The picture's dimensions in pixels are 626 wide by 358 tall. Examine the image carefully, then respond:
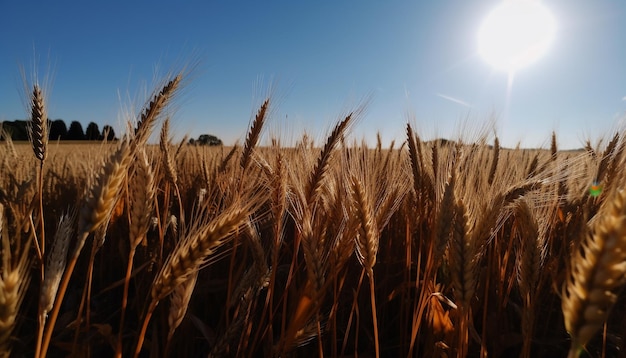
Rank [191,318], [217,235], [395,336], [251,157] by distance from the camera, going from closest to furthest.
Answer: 1. [217,235]
2. [191,318]
3. [251,157]
4. [395,336]

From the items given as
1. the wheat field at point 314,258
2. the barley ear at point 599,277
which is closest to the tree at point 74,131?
the wheat field at point 314,258

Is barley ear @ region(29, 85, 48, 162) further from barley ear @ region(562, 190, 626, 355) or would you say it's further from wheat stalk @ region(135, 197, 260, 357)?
barley ear @ region(562, 190, 626, 355)

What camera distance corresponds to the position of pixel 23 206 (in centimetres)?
189

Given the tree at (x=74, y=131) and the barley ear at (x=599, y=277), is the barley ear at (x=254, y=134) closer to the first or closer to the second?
the barley ear at (x=599, y=277)

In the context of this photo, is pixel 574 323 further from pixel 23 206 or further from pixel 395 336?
pixel 23 206

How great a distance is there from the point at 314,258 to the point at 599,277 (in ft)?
2.40

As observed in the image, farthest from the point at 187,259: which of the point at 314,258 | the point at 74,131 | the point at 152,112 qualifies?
the point at 74,131

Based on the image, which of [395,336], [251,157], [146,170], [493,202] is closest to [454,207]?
[493,202]

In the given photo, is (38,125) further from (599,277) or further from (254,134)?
(599,277)

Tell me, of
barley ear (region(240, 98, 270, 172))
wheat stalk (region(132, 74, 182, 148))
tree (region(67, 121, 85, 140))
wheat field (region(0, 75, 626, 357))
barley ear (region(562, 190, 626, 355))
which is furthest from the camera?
tree (region(67, 121, 85, 140))

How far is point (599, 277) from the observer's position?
0.56 meters

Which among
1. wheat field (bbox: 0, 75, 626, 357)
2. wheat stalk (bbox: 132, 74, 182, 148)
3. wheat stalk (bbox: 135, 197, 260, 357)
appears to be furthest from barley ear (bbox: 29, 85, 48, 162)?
wheat stalk (bbox: 135, 197, 260, 357)

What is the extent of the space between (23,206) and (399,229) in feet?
7.65

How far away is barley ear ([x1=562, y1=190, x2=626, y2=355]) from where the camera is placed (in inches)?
21.7
